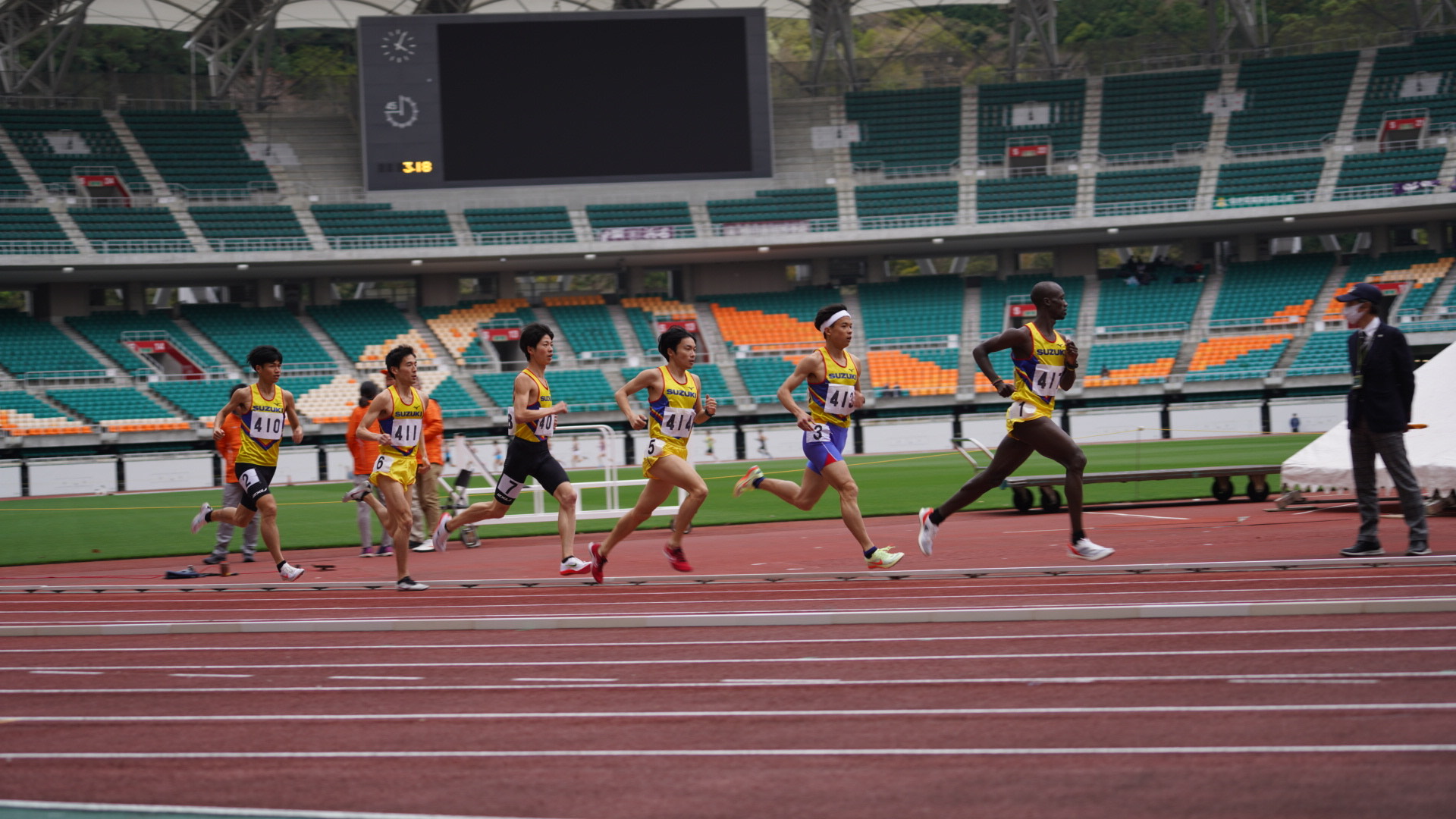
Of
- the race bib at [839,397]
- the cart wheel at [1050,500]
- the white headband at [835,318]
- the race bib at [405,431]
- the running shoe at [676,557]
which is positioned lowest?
the cart wheel at [1050,500]

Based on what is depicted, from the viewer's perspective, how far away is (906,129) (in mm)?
51125

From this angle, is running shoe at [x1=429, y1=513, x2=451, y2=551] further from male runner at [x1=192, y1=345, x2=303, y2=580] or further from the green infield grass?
the green infield grass

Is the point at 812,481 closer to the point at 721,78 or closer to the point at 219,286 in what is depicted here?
the point at 721,78

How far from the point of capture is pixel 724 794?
3875mm

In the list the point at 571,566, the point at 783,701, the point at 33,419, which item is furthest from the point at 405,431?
the point at 33,419

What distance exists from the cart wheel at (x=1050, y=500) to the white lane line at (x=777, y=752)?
40.8 ft

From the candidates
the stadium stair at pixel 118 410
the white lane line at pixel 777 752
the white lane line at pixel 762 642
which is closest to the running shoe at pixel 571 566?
the white lane line at pixel 762 642

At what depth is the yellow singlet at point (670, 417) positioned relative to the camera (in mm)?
9844

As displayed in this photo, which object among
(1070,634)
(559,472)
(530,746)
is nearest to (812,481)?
(559,472)

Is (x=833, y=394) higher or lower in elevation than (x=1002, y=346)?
lower

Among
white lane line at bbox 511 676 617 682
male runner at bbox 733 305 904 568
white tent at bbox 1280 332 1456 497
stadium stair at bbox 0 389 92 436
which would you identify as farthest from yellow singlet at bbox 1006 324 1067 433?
stadium stair at bbox 0 389 92 436

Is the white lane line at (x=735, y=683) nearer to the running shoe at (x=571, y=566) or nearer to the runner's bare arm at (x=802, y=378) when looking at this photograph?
the running shoe at (x=571, y=566)

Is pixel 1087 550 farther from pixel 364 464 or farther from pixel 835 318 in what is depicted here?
pixel 364 464

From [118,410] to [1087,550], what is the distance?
37.6 m
